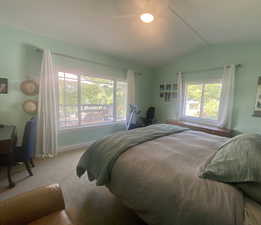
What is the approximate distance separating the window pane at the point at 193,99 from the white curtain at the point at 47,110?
11.8 ft

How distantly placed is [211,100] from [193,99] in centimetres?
50

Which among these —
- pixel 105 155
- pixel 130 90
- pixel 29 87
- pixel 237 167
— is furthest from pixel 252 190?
pixel 130 90

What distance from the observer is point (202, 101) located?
400 cm

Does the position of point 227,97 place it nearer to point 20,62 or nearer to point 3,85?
point 20,62

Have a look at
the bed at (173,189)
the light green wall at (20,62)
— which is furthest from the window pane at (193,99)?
the light green wall at (20,62)

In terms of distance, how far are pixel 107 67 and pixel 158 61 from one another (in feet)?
5.65

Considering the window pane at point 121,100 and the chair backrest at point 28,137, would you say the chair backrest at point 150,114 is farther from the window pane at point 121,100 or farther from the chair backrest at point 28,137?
the chair backrest at point 28,137

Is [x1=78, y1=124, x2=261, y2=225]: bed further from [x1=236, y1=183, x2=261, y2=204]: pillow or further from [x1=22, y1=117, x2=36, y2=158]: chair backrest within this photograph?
[x1=22, y1=117, x2=36, y2=158]: chair backrest

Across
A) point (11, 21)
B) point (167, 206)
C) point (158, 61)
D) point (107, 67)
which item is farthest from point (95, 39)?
point (167, 206)

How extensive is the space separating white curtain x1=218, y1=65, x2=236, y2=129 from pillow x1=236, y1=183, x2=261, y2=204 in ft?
9.52

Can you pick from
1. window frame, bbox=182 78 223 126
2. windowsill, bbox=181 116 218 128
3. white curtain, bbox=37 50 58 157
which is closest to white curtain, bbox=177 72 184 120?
window frame, bbox=182 78 223 126

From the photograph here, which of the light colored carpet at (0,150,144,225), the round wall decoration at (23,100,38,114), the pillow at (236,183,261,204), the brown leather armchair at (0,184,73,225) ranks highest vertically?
the round wall decoration at (23,100,38,114)

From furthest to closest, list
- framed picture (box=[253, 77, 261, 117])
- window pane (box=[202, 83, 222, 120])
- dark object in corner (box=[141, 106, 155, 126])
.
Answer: dark object in corner (box=[141, 106, 155, 126]), window pane (box=[202, 83, 222, 120]), framed picture (box=[253, 77, 261, 117])

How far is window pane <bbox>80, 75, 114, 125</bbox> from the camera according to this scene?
3.58m
